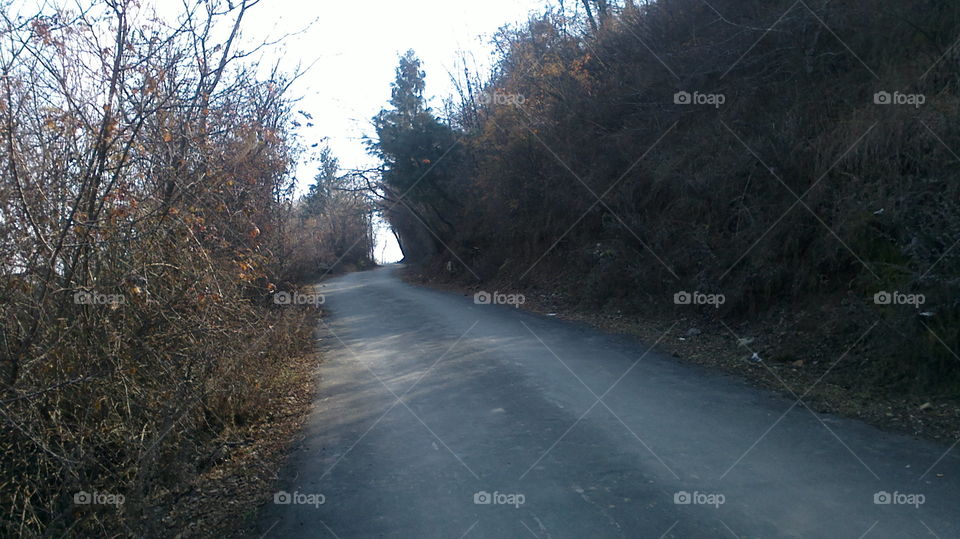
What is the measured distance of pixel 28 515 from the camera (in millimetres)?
5570

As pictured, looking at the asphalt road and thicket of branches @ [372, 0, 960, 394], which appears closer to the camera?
the asphalt road

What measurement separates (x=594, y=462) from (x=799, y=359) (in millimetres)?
5219

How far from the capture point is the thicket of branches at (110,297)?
5.80m

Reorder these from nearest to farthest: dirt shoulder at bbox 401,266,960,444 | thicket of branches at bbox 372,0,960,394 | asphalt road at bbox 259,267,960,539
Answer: asphalt road at bbox 259,267,960,539, dirt shoulder at bbox 401,266,960,444, thicket of branches at bbox 372,0,960,394

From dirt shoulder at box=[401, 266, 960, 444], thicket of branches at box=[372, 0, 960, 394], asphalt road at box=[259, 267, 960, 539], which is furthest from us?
thicket of branches at box=[372, 0, 960, 394]

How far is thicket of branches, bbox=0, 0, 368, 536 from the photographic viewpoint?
5.80 meters

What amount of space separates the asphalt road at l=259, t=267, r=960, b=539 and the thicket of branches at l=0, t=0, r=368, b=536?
1285 mm

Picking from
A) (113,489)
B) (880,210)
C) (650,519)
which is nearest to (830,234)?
(880,210)

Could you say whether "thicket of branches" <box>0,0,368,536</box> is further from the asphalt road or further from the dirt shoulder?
the dirt shoulder

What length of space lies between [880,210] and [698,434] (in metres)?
5.90

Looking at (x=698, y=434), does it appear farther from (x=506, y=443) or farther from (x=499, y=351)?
(x=499, y=351)

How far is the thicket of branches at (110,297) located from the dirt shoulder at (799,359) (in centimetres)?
694

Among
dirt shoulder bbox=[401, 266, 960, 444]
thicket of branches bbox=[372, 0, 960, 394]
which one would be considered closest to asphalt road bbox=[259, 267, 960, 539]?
dirt shoulder bbox=[401, 266, 960, 444]

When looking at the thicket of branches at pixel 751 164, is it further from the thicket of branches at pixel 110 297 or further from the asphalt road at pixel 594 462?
the thicket of branches at pixel 110 297
